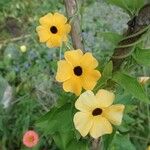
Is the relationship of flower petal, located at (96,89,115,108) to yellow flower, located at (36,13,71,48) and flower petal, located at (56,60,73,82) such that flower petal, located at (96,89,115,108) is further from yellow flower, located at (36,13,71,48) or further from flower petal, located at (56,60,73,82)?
yellow flower, located at (36,13,71,48)

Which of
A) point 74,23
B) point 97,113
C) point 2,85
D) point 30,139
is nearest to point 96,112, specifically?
point 97,113

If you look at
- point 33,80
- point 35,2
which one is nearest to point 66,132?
point 33,80

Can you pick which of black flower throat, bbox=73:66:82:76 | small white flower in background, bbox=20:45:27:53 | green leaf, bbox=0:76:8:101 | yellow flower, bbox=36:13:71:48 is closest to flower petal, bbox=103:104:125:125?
black flower throat, bbox=73:66:82:76

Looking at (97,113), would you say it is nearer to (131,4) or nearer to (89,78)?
(89,78)

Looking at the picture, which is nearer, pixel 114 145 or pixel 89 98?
pixel 89 98

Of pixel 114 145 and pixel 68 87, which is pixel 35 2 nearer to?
pixel 114 145
